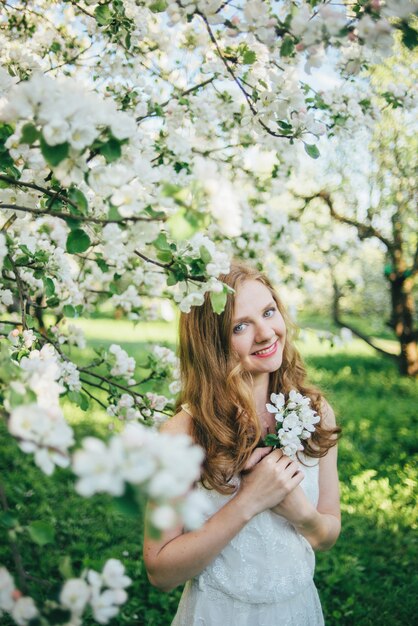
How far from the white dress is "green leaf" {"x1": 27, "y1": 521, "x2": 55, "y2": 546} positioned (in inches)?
32.6

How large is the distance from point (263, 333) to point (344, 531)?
2.79 metres

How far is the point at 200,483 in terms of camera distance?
6.02 ft

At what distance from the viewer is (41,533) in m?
1.07

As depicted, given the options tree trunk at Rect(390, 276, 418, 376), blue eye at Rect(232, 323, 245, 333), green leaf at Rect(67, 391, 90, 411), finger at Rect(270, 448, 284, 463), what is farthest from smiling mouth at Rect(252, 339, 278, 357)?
tree trunk at Rect(390, 276, 418, 376)

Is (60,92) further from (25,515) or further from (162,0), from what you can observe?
(25,515)

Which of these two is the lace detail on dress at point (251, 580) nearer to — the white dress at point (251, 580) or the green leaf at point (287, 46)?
the white dress at point (251, 580)

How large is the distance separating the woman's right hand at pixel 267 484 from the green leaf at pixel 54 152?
1.16 meters

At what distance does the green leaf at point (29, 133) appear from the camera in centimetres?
108

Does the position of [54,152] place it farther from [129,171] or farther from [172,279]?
[172,279]

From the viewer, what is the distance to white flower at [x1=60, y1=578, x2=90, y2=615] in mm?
968

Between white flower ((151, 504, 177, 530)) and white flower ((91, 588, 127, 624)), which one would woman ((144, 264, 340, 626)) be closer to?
white flower ((91, 588, 127, 624))

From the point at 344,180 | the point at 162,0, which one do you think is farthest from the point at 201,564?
the point at 344,180

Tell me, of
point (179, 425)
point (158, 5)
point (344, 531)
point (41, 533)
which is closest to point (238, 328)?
point (179, 425)

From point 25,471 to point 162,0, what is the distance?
4.34 m
